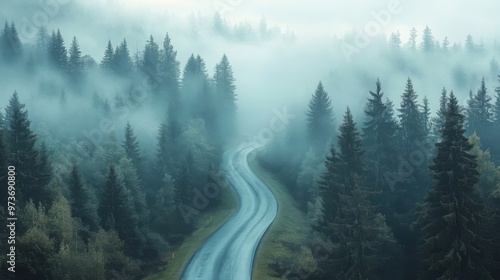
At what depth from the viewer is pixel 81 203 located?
186 feet

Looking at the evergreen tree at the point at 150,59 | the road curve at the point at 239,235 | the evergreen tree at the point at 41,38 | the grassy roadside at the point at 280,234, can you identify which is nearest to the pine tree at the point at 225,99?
the evergreen tree at the point at 150,59

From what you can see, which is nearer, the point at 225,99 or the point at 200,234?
the point at 200,234

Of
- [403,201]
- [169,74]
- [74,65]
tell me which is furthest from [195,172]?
[74,65]

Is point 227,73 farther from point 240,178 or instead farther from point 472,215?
point 472,215

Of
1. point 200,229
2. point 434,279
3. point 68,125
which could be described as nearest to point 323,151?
point 200,229

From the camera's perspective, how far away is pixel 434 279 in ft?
128

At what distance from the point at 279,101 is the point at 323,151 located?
86.6 metres

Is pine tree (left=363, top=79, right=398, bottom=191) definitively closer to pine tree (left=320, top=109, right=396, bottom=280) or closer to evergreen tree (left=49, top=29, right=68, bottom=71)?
pine tree (left=320, top=109, right=396, bottom=280)

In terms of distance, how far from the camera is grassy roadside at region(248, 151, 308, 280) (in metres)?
53.0

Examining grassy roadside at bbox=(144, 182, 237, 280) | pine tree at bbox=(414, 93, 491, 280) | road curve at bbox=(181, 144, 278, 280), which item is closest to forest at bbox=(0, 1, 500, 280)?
pine tree at bbox=(414, 93, 491, 280)

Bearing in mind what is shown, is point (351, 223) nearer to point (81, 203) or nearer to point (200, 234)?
point (200, 234)

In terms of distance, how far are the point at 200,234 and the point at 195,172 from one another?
1567 cm

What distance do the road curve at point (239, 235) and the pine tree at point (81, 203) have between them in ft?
48.7

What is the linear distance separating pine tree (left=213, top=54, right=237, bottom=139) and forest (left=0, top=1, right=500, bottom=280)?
0.42 meters
